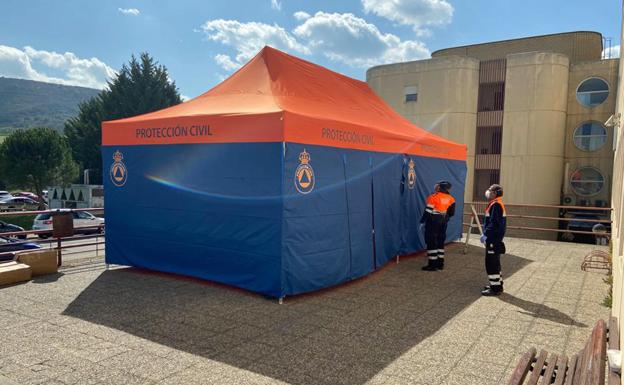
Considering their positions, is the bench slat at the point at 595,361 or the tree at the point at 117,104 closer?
the bench slat at the point at 595,361

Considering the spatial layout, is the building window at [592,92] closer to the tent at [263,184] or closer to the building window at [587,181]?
the building window at [587,181]

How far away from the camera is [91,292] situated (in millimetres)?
6715

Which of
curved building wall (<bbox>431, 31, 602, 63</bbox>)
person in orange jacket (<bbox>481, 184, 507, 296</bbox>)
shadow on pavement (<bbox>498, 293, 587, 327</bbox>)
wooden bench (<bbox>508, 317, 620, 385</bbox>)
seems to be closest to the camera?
wooden bench (<bbox>508, 317, 620, 385</bbox>)

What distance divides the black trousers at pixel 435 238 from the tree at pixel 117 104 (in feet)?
122

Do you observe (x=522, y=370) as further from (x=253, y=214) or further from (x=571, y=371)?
(x=253, y=214)

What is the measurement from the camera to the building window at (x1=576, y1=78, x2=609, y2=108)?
26375mm

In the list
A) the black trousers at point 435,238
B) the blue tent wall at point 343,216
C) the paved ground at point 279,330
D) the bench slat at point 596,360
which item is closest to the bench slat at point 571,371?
the bench slat at point 596,360

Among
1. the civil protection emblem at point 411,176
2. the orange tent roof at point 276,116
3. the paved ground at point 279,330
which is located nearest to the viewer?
the paved ground at point 279,330

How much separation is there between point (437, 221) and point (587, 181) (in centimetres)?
2361

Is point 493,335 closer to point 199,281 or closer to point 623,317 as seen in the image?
point 623,317

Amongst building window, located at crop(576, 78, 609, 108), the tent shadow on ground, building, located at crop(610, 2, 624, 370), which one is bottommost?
the tent shadow on ground

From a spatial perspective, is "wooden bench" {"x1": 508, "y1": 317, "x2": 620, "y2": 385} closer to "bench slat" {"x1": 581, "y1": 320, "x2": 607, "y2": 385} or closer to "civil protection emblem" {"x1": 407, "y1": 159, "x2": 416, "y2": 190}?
"bench slat" {"x1": 581, "y1": 320, "x2": 607, "y2": 385}

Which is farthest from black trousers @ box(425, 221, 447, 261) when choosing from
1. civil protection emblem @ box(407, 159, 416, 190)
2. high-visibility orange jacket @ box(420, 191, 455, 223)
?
civil protection emblem @ box(407, 159, 416, 190)

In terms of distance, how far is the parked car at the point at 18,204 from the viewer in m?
40.5
